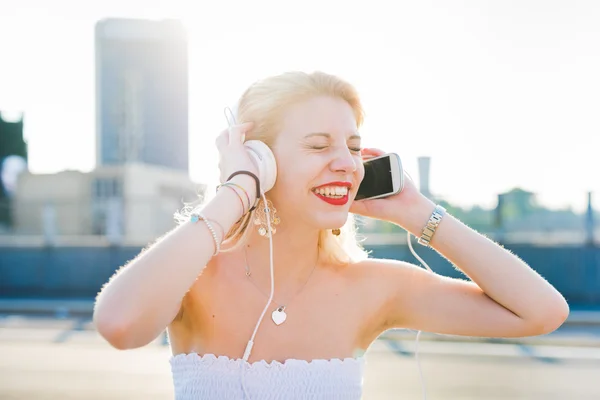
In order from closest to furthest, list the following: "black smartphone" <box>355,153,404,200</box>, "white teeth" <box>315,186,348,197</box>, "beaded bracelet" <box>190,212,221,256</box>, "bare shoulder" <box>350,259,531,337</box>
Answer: "beaded bracelet" <box>190,212,221,256</box>
"white teeth" <box>315,186,348,197</box>
"bare shoulder" <box>350,259,531,337</box>
"black smartphone" <box>355,153,404,200</box>

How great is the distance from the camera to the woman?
2117 millimetres

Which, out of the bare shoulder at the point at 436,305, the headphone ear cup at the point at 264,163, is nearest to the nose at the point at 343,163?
the headphone ear cup at the point at 264,163

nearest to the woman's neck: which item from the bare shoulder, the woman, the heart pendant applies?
the woman

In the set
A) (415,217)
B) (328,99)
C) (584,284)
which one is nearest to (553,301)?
(415,217)

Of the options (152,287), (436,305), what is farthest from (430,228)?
(152,287)

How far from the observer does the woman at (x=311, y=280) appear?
6.95 feet

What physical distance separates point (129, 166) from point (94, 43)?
82731 millimetres

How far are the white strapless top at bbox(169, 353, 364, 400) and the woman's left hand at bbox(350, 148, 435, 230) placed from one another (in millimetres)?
533

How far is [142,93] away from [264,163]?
133242mm

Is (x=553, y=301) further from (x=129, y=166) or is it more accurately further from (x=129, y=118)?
(x=129, y=118)

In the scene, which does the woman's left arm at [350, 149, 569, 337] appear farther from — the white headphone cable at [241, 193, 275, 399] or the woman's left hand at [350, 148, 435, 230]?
the white headphone cable at [241, 193, 275, 399]

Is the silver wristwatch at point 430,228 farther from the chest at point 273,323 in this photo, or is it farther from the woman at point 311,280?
the chest at point 273,323

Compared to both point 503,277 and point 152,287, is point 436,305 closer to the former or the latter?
point 503,277

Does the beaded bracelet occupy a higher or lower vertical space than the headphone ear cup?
lower
